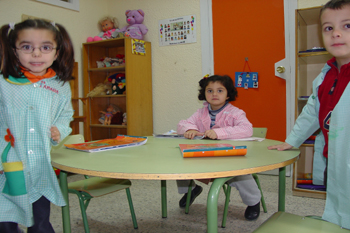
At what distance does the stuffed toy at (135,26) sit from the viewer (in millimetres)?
3662

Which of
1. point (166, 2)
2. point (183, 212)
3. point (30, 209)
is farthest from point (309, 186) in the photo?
point (166, 2)

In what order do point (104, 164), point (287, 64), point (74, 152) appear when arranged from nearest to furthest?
point (104, 164)
point (74, 152)
point (287, 64)

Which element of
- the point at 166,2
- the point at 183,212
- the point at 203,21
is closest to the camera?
the point at 183,212

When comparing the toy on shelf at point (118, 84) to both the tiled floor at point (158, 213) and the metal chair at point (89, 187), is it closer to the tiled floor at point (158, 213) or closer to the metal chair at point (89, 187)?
the tiled floor at point (158, 213)

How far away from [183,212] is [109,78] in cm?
234

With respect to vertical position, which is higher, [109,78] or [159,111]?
[109,78]

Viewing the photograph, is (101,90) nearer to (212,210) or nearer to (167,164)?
(167,164)

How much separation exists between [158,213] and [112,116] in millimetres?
1966

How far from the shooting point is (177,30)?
362cm

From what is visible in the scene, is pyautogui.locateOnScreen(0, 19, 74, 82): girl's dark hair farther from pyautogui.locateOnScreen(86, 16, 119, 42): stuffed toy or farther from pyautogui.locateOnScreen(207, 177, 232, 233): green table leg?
pyautogui.locateOnScreen(86, 16, 119, 42): stuffed toy

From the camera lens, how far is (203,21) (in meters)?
3.45

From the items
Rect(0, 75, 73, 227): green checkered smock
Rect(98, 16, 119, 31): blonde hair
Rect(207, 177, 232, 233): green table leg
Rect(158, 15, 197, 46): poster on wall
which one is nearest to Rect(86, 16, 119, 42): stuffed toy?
Rect(98, 16, 119, 31): blonde hair

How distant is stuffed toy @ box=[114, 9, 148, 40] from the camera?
366 cm

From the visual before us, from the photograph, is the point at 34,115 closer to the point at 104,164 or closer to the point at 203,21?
the point at 104,164
